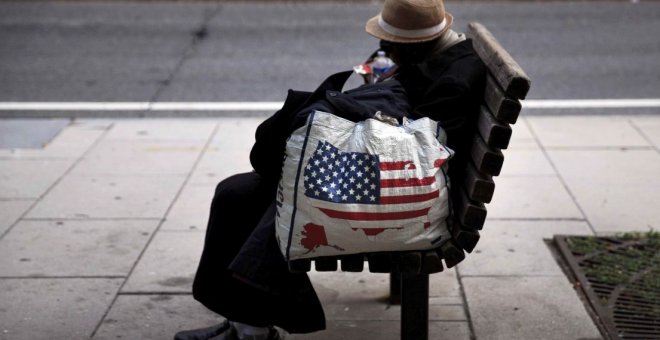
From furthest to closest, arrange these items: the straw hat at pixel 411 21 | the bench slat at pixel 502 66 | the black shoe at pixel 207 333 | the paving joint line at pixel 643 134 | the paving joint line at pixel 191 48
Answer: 1. the paving joint line at pixel 191 48
2. the paving joint line at pixel 643 134
3. the black shoe at pixel 207 333
4. the straw hat at pixel 411 21
5. the bench slat at pixel 502 66

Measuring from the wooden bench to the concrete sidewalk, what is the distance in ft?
1.90

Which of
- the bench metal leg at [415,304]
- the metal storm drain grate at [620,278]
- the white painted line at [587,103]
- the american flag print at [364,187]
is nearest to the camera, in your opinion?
the american flag print at [364,187]

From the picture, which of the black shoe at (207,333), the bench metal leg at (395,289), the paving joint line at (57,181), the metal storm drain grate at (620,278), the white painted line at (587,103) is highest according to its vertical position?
the black shoe at (207,333)

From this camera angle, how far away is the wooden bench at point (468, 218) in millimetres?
3639

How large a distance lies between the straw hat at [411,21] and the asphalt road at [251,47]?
198 inches

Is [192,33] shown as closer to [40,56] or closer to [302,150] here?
[40,56]

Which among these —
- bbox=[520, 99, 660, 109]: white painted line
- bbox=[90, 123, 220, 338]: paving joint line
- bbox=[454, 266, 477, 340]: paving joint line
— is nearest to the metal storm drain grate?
bbox=[454, 266, 477, 340]: paving joint line

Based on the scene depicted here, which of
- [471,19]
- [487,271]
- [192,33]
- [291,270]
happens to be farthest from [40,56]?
[291,270]

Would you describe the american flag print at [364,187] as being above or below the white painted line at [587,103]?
above

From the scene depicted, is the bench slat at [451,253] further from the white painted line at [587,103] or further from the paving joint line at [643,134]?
the white painted line at [587,103]

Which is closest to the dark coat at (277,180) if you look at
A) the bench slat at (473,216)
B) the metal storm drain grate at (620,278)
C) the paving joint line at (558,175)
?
the bench slat at (473,216)

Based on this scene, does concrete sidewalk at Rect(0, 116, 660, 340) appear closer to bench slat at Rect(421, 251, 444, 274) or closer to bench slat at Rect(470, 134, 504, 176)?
bench slat at Rect(421, 251, 444, 274)

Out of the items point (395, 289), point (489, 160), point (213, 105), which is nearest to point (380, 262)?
point (489, 160)

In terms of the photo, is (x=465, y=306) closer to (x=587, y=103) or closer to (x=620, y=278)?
(x=620, y=278)
